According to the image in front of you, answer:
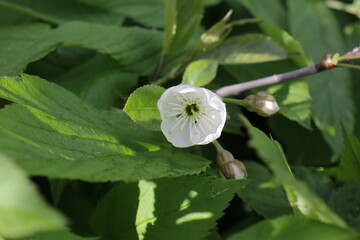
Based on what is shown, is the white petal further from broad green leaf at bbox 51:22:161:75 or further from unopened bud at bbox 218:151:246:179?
broad green leaf at bbox 51:22:161:75

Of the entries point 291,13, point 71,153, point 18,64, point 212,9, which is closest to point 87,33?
point 18,64

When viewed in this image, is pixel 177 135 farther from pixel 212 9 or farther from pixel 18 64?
pixel 212 9

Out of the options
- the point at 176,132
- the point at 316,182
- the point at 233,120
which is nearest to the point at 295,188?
the point at 176,132

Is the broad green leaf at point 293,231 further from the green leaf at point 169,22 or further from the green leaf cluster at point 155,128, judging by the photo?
the green leaf at point 169,22

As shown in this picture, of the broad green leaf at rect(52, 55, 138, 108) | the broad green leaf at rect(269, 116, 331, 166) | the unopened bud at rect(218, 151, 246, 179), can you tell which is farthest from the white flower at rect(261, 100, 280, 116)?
the broad green leaf at rect(269, 116, 331, 166)

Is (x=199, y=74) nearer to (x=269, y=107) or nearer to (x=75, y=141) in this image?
(x=269, y=107)

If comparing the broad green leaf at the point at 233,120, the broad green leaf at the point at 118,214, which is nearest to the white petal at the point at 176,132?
the broad green leaf at the point at 118,214
